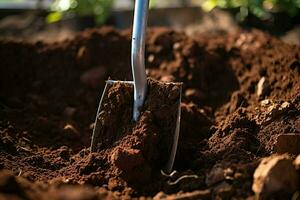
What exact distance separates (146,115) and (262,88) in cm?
90

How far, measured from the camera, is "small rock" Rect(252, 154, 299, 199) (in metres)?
1.50

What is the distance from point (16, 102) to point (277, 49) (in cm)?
188

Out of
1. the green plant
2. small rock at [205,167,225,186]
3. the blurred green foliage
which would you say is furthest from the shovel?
the green plant

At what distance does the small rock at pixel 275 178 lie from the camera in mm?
1502

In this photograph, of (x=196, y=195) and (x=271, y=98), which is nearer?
(x=196, y=195)

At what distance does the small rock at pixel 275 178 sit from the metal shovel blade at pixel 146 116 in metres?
0.46

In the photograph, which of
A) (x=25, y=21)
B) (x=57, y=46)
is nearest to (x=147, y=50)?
(x=57, y=46)

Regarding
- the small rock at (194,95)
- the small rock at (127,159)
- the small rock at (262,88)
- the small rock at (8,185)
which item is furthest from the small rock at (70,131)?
the small rock at (262,88)

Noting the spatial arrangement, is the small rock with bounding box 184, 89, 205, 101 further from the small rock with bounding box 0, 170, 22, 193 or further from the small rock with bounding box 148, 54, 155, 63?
the small rock with bounding box 0, 170, 22, 193

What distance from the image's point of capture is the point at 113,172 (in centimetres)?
178

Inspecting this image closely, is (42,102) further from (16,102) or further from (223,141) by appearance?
(223,141)

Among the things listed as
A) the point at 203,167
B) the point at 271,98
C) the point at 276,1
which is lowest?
the point at 203,167

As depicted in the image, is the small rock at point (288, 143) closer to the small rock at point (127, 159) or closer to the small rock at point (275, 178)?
the small rock at point (275, 178)

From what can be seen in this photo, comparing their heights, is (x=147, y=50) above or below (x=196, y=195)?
above
